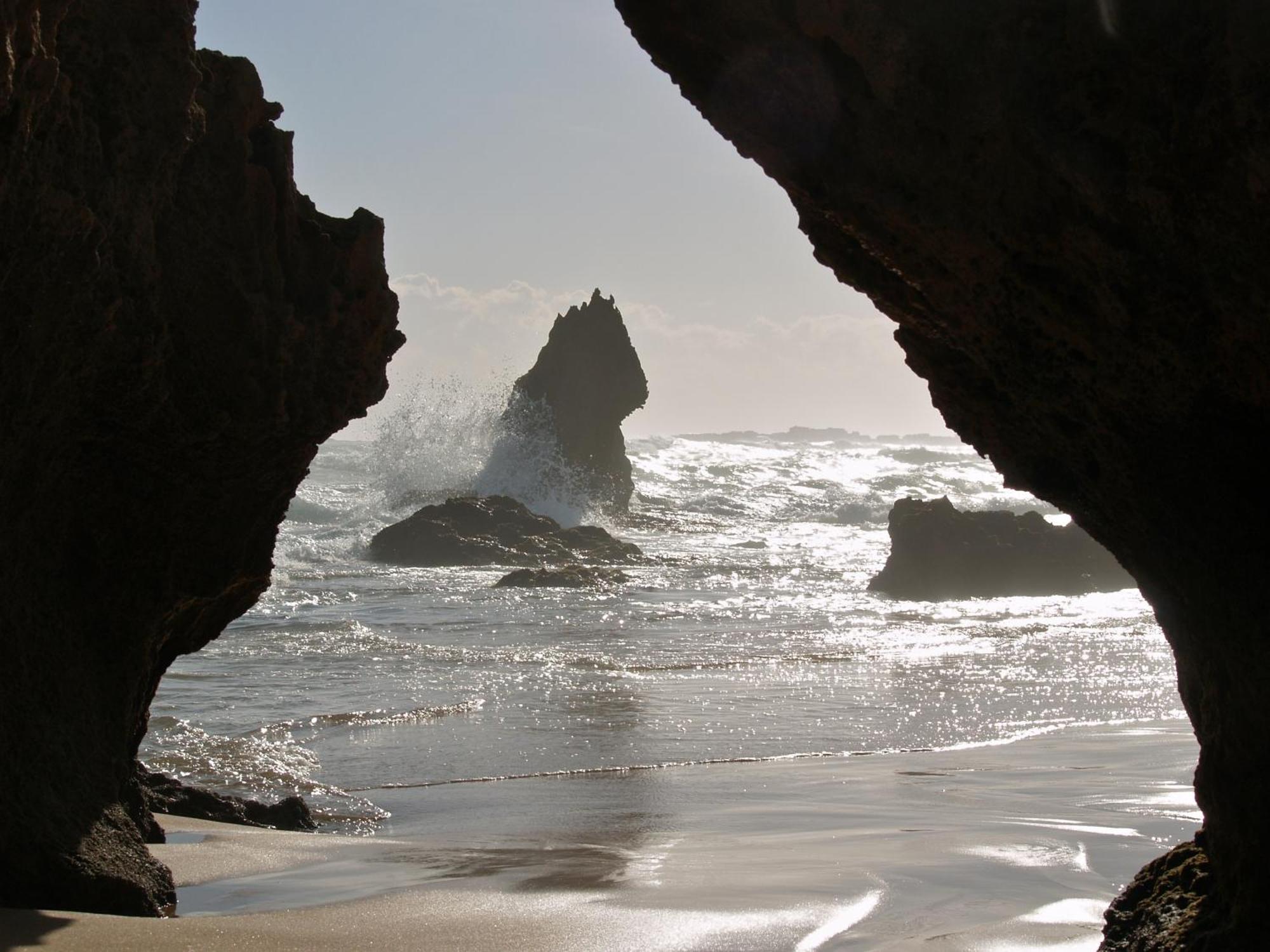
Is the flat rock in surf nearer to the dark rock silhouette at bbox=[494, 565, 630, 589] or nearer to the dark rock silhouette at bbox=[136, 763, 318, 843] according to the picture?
the dark rock silhouette at bbox=[494, 565, 630, 589]

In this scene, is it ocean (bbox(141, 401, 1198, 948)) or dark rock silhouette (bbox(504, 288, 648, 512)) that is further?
dark rock silhouette (bbox(504, 288, 648, 512))

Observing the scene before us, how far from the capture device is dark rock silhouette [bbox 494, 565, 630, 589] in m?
19.3

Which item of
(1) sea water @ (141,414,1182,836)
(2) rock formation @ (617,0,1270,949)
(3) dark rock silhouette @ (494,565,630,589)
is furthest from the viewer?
(3) dark rock silhouette @ (494,565,630,589)

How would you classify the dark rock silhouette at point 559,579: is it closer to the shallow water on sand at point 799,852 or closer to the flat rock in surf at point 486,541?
the flat rock in surf at point 486,541

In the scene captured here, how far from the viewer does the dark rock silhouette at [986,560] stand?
19.2 meters

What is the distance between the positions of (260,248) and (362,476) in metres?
38.5

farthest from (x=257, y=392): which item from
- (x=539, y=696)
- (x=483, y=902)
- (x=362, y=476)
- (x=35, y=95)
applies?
(x=362, y=476)

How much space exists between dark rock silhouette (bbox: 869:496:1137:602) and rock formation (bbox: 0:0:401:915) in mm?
14876

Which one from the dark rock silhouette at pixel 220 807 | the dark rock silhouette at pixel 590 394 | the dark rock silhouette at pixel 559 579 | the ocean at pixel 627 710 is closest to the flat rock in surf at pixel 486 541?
the ocean at pixel 627 710

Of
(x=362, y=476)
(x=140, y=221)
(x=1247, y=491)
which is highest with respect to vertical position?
(x=362, y=476)

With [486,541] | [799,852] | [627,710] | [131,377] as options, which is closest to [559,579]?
[486,541]

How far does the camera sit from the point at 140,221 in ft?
13.2

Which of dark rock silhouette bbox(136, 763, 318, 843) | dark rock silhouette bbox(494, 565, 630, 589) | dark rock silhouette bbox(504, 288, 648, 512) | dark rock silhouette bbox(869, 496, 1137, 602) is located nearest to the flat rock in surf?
dark rock silhouette bbox(494, 565, 630, 589)

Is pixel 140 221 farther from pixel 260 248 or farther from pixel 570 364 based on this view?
pixel 570 364
